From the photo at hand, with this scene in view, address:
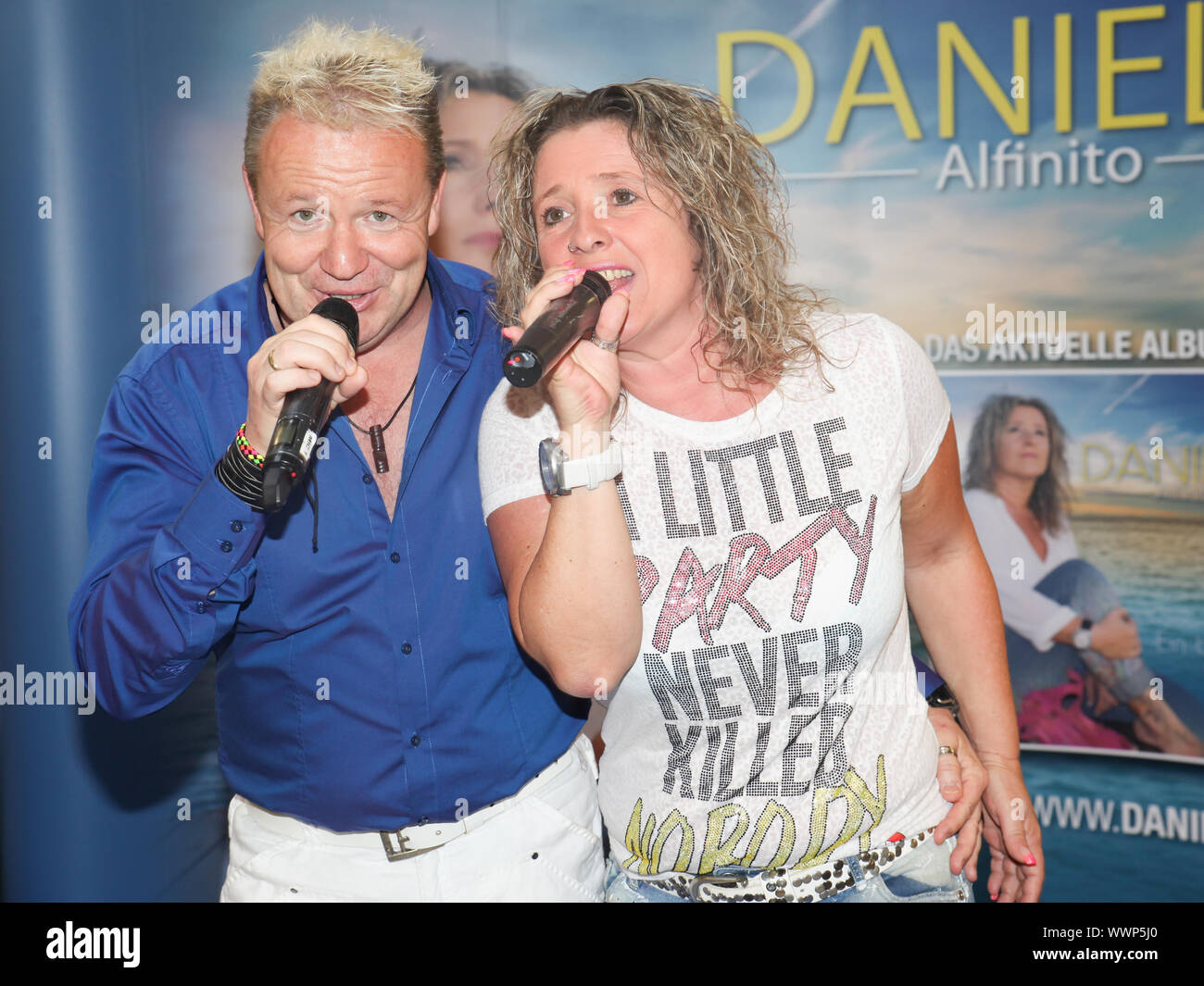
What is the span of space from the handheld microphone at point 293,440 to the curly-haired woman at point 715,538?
0.28 m

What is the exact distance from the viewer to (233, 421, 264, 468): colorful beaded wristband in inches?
50.6

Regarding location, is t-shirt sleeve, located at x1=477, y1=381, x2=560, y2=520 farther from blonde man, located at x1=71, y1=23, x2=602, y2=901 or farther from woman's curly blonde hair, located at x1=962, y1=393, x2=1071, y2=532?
woman's curly blonde hair, located at x1=962, y1=393, x2=1071, y2=532

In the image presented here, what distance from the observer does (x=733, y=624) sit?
142 centimetres

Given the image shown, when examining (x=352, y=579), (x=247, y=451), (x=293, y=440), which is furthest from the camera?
(x=352, y=579)

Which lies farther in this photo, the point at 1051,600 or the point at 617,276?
the point at 1051,600

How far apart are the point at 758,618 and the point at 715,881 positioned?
0.38 m

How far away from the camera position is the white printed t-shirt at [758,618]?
4.66ft

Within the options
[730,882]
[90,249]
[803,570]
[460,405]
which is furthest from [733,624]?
[90,249]

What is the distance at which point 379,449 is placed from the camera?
5.17 feet
